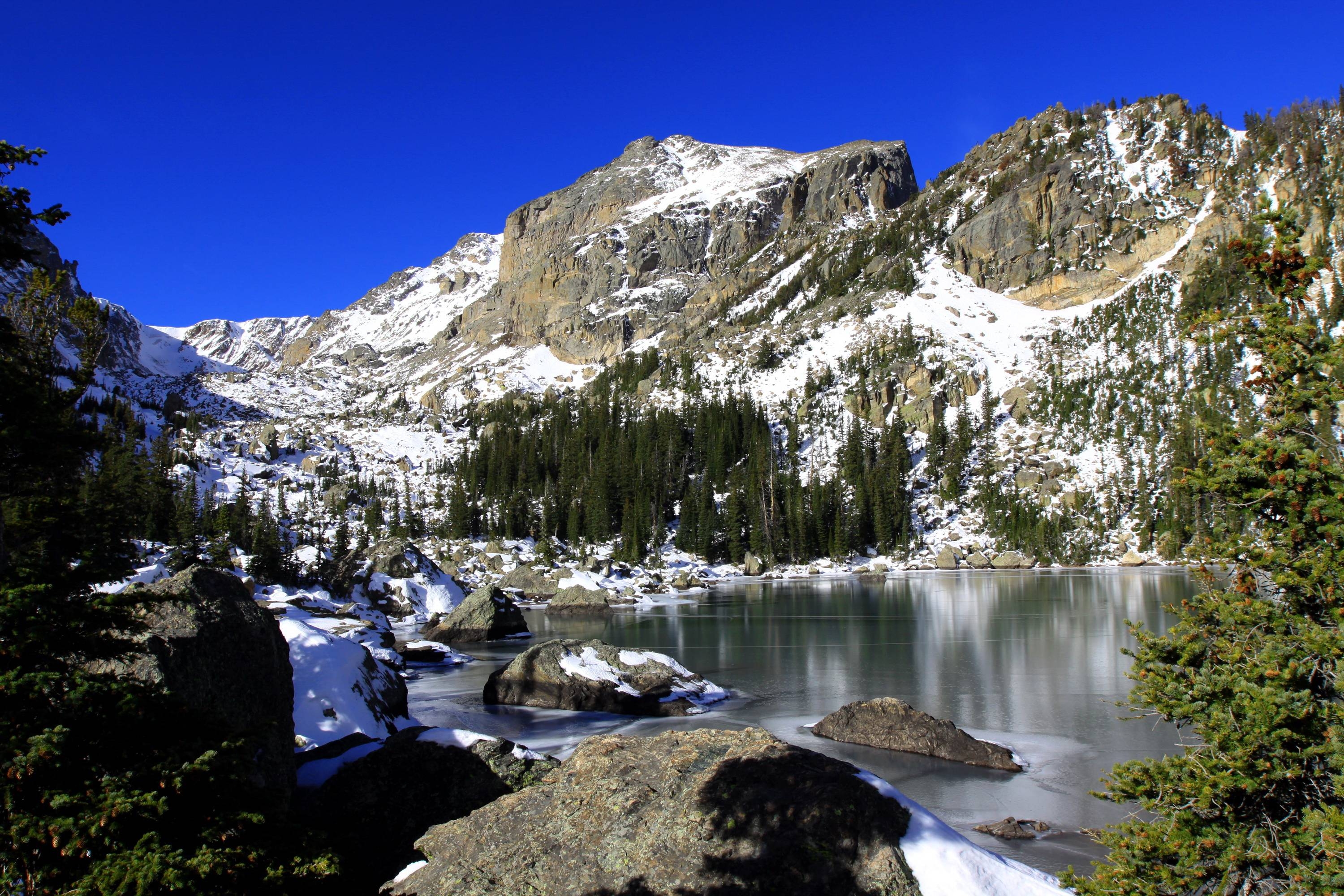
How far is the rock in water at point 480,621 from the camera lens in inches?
Result: 1586

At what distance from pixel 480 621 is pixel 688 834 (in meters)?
35.1

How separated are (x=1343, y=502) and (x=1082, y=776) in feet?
41.4

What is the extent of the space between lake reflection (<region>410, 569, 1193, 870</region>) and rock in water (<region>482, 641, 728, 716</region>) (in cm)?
64

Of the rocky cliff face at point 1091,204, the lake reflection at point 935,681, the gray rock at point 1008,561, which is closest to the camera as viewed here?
the lake reflection at point 935,681

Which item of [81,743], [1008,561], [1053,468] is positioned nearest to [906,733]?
[81,743]

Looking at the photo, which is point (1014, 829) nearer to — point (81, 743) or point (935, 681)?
point (81, 743)

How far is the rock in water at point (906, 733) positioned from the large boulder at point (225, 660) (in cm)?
1334

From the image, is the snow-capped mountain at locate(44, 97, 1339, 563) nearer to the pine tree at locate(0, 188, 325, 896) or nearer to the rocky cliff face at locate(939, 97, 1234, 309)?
the rocky cliff face at locate(939, 97, 1234, 309)

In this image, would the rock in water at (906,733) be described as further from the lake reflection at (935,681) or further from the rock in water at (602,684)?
the rock in water at (602,684)

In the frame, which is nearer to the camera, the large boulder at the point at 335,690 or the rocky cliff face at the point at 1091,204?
the large boulder at the point at 335,690

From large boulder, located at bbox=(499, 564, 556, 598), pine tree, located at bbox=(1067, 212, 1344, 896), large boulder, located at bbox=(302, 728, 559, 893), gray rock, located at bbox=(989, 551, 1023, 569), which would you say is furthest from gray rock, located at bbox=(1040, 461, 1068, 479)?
large boulder, located at bbox=(302, 728, 559, 893)

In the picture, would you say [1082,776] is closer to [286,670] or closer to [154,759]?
[286,670]

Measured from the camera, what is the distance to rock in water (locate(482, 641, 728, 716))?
22.7 m

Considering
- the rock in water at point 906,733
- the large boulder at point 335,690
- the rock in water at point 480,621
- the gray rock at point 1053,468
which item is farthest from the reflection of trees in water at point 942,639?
the gray rock at point 1053,468
